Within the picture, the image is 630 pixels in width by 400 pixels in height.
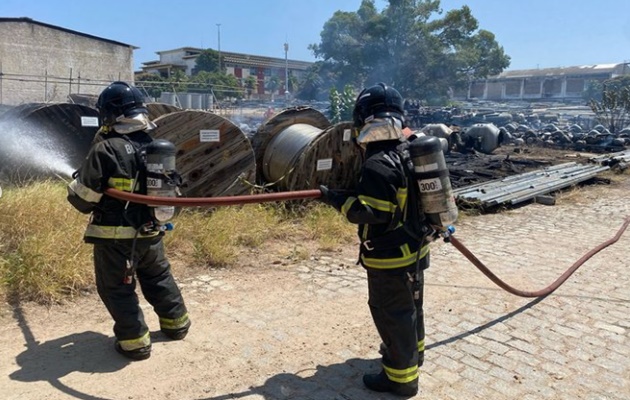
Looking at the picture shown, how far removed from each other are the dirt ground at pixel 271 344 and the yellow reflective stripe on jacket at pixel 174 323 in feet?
0.42

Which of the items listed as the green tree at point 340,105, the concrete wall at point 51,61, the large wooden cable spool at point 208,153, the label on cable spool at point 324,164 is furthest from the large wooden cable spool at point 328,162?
the concrete wall at point 51,61

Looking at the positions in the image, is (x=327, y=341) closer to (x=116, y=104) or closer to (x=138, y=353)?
(x=138, y=353)

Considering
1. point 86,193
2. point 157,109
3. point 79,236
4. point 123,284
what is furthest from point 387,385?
point 157,109

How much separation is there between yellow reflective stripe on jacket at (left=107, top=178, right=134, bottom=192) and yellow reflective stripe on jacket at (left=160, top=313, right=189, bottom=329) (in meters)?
A: 1.03

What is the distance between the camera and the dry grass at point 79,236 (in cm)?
460

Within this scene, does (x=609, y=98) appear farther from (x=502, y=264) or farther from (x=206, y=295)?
(x=206, y=295)

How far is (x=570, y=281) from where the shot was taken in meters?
5.47

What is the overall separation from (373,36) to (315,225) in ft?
126

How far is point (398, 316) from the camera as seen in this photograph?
3127 mm

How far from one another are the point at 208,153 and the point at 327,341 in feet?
12.9

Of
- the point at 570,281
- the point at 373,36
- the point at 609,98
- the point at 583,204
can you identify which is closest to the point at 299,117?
the point at 570,281

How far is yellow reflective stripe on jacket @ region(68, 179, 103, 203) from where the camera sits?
335cm

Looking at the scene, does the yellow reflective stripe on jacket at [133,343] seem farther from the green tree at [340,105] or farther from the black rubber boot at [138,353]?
the green tree at [340,105]

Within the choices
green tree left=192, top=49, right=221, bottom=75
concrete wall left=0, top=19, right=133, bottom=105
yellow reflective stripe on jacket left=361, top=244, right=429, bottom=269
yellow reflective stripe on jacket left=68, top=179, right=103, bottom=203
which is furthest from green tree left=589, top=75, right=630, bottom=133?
green tree left=192, top=49, right=221, bottom=75
